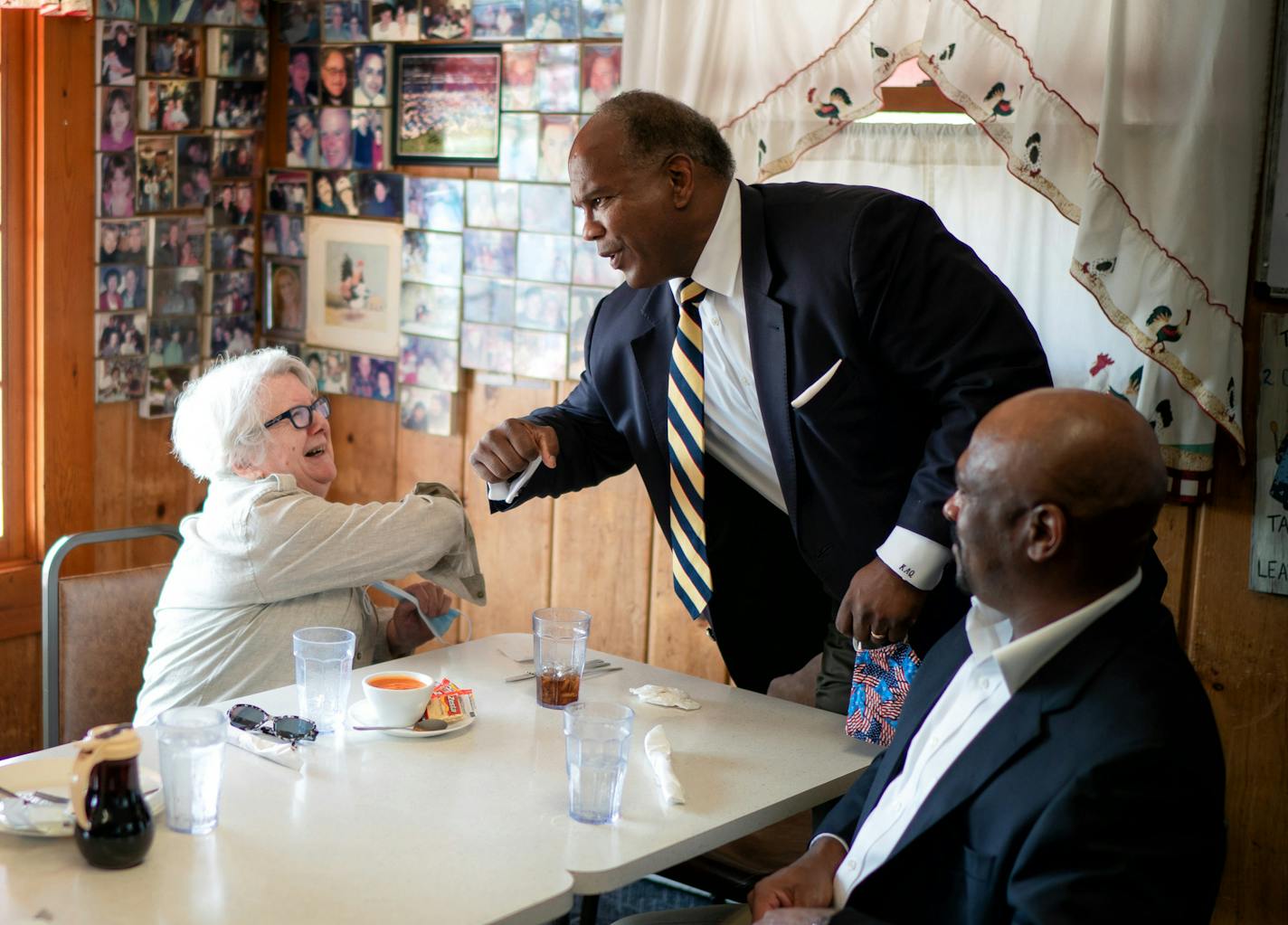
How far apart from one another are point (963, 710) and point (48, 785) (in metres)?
1.11

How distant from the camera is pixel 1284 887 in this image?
260 centimetres

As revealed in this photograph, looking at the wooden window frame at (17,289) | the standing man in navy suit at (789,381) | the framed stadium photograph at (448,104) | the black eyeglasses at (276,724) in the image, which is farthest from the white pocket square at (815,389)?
the wooden window frame at (17,289)

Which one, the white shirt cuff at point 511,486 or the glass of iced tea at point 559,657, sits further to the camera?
the white shirt cuff at point 511,486

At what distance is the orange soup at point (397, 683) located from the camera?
6.52 feet

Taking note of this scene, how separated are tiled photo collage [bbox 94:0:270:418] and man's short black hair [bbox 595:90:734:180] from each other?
1.72 m

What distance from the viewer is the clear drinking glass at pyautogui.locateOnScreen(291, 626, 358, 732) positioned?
1.96 m

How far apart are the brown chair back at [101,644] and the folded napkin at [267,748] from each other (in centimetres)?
69

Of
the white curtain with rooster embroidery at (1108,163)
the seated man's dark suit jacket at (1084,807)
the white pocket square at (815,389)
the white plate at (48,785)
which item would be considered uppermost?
the white curtain with rooster embroidery at (1108,163)

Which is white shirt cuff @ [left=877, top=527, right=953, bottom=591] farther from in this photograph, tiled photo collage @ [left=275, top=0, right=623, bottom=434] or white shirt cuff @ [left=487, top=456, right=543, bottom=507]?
tiled photo collage @ [left=275, top=0, right=623, bottom=434]

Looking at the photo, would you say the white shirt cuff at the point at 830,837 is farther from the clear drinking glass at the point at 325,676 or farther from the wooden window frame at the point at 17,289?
the wooden window frame at the point at 17,289

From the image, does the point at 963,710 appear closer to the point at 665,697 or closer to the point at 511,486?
the point at 665,697

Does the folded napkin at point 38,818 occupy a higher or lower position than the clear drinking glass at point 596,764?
lower

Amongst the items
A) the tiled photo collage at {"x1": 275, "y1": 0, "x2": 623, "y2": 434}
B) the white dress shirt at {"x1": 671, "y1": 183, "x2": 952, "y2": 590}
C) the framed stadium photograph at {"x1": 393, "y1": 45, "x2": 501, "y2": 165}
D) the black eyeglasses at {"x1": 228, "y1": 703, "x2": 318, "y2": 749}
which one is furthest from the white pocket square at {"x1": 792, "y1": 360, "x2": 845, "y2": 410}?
the framed stadium photograph at {"x1": 393, "y1": 45, "x2": 501, "y2": 165}

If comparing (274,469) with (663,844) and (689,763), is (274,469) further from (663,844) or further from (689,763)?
(663,844)
